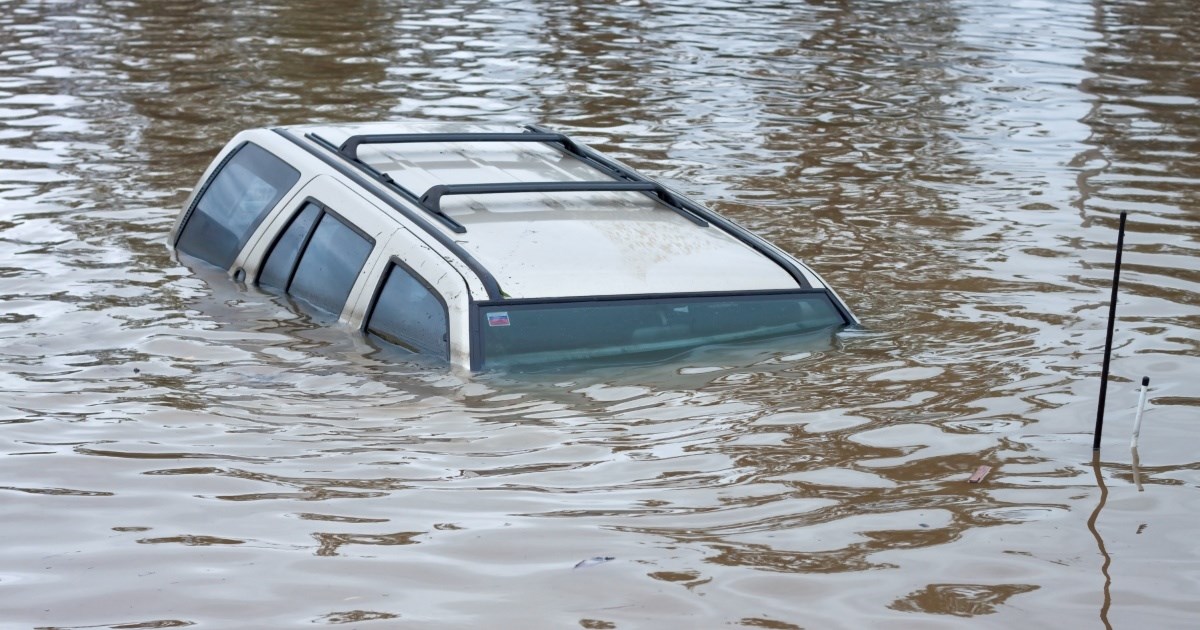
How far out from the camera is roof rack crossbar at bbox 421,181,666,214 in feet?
23.6

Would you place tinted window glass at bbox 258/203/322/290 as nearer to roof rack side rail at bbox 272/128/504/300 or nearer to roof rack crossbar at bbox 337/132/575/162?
roof rack side rail at bbox 272/128/504/300

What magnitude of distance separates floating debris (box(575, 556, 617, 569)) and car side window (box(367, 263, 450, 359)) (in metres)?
1.80

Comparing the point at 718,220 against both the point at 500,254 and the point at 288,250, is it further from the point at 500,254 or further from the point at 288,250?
the point at 288,250

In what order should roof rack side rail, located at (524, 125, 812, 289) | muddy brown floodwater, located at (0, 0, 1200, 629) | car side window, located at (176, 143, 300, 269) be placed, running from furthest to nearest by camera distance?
car side window, located at (176, 143, 300, 269) < roof rack side rail, located at (524, 125, 812, 289) < muddy brown floodwater, located at (0, 0, 1200, 629)

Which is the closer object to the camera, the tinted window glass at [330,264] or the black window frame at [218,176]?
the tinted window glass at [330,264]

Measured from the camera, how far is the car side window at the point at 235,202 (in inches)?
330

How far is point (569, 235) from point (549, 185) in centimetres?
41

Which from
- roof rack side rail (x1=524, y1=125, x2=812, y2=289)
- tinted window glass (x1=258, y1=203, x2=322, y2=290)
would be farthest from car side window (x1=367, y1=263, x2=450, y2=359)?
roof rack side rail (x1=524, y1=125, x2=812, y2=289)

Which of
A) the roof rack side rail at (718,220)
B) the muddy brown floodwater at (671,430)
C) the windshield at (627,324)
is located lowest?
the muddy brown floodwater at (671,430)

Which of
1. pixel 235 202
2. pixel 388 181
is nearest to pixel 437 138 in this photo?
pixel 388 181

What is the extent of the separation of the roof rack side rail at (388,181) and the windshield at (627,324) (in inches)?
21.7

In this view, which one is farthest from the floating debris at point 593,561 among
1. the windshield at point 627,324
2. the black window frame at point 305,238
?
the black window frame at point 305,238

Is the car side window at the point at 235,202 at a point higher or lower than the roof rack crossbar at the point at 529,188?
lower

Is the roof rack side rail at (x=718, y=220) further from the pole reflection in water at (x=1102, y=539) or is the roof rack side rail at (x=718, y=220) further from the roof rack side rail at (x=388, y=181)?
the pole reflection in water at (x=1102, y=539)
